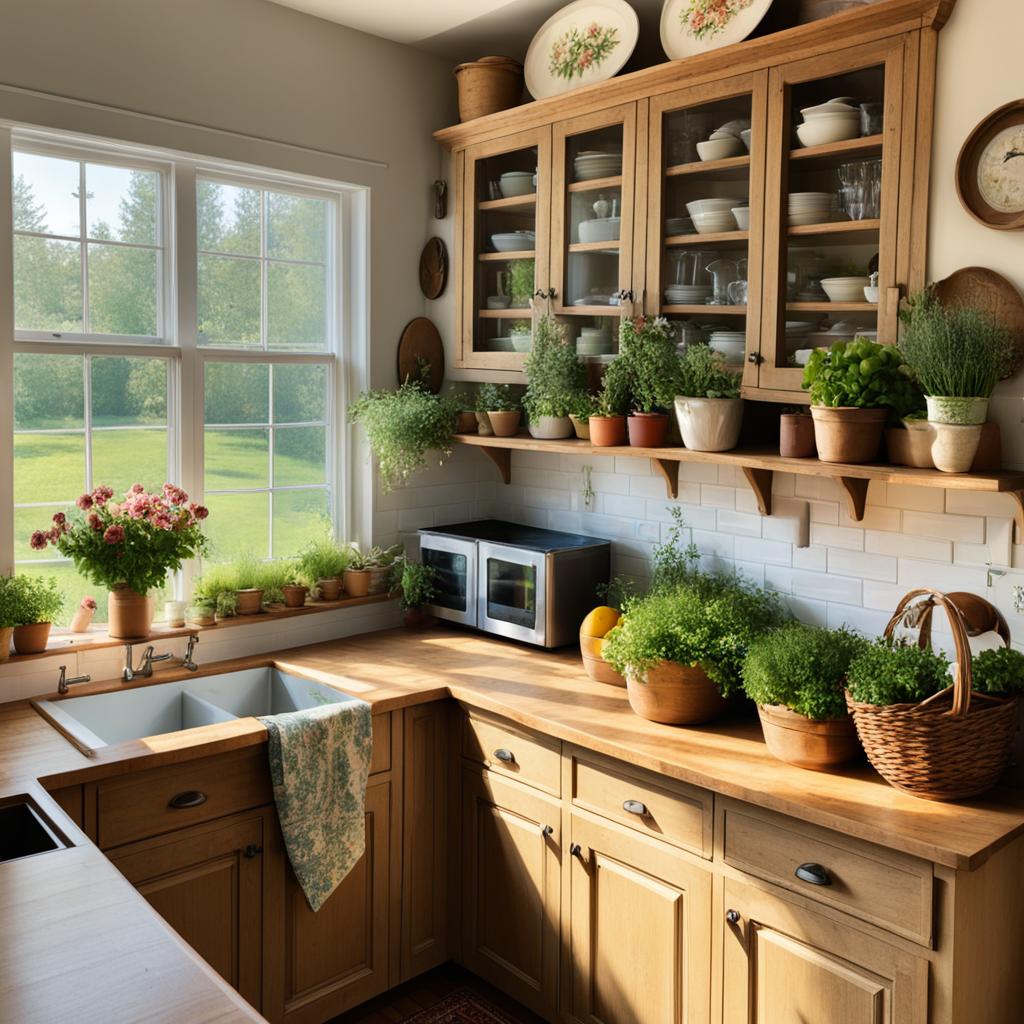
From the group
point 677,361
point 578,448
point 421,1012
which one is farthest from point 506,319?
point 421,1012

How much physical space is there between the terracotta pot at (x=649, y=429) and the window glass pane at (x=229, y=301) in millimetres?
1308

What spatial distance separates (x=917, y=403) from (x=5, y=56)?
Answer: 247 centimetres

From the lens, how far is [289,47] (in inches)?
129

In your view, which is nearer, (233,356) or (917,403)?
(917,403)

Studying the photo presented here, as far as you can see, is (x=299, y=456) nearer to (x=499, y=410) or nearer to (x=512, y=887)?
(x=499, y=410)

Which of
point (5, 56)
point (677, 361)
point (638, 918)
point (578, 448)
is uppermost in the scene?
point (5, 56)

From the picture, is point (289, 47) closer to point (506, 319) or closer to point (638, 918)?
point (506, 319)

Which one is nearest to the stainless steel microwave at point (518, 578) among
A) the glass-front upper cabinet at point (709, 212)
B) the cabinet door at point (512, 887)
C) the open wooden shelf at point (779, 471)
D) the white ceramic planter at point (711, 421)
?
the open wooden shelf at point (779, 471)

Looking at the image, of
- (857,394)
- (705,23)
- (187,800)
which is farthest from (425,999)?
(705,23)

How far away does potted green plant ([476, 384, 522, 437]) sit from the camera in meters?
3.45

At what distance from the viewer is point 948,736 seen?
6.88 feet

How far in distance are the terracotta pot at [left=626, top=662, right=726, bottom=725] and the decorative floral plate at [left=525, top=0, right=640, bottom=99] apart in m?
1.75

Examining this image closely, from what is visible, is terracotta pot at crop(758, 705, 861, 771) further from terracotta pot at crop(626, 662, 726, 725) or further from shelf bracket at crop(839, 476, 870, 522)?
shelf bracket at crop(839, 476, 870, 522)

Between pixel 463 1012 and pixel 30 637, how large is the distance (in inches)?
63.4
